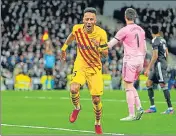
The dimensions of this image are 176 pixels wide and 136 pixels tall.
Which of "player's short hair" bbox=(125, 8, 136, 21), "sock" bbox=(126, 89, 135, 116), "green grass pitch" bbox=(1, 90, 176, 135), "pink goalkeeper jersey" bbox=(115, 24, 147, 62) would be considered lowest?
"green grass pitch" bbox=(1, 90, 176, 135)

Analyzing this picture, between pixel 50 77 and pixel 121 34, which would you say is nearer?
pixel 121 34

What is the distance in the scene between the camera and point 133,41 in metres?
15.1

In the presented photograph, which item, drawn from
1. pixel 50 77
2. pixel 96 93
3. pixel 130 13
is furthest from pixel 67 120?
pixel 50 77

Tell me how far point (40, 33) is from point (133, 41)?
2526 centimetres

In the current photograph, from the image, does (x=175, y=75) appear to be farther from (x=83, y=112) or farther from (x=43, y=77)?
(x=83, y=112)

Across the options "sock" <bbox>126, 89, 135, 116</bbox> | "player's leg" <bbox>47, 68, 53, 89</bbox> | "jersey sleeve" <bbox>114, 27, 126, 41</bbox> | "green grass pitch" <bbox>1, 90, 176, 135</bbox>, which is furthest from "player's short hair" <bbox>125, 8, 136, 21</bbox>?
"player's leg" <bbox>47, 68, 53, 89</bbox>

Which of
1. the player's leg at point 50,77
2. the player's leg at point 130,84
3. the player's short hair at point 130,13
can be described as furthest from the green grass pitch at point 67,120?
the player's leg at point 50,77

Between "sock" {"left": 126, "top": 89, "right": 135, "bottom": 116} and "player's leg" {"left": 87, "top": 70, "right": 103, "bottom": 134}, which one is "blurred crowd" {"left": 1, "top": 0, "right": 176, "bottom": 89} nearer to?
"sock" {"left": 126, "top": 89, "right": 135, "bottom": 116}

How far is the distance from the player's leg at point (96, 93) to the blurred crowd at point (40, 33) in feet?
67.1

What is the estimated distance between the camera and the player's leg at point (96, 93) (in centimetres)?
1204

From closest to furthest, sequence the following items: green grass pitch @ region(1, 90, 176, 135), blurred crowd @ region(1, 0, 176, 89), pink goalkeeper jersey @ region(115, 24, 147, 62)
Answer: green grass pitch @ region(1, 90, 176, 135) → pink goalkeeper jersey @ region(115, 24, 147, 62) → blurred crowd @ region(1, 0, 176, 89)

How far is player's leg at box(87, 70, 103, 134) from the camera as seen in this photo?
12039mm

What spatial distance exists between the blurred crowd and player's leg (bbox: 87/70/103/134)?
20.4 m

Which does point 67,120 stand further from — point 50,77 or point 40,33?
point 40,33
